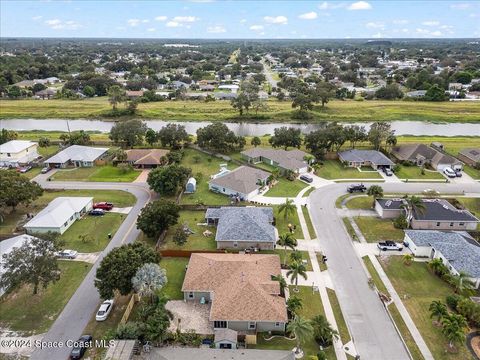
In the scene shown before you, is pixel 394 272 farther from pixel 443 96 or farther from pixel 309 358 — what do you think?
pixel 443 96

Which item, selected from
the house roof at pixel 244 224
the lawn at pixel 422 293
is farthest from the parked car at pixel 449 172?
the house roof at pixel 244 224

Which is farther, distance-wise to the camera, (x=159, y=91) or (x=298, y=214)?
(x=159, y=91)

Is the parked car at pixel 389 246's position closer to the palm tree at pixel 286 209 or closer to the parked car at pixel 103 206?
the palm tree at pixel 286 209

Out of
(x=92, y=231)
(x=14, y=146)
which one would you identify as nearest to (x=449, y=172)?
(x=92, y=231)

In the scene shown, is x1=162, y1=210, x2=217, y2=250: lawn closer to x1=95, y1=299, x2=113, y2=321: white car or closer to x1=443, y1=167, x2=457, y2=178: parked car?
x1=95, y1=299, x2=113, y2=321: white car

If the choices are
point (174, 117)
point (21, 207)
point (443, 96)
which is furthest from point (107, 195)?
point (443, 96)

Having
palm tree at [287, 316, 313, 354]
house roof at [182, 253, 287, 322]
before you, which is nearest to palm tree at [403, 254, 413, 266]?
house roof at [182, 253, 287, 322]

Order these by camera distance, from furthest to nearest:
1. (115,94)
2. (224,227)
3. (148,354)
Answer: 1. (115,94)
2. (224,227)
3. (148,354)
